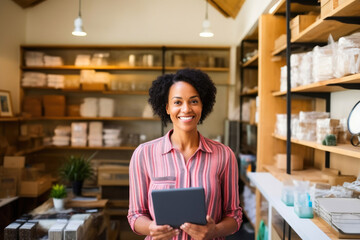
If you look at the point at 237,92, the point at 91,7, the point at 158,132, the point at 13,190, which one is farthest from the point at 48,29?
the point at 237,92

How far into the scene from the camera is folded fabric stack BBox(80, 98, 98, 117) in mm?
5201

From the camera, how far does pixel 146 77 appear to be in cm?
552

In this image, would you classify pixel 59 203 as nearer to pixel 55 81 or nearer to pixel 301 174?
pixel 301 174

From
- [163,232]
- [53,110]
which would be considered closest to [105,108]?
[53,110]

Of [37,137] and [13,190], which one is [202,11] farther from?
[13,190]

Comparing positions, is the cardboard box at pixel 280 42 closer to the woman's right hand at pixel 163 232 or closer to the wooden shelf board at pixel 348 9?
the wooden shelf board at pixel 348 9

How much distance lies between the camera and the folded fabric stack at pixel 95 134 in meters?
5.18

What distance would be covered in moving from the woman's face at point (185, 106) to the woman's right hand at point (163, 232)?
0.41 m

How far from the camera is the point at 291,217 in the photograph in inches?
70.3

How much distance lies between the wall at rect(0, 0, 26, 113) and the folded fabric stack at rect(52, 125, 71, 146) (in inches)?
27.2

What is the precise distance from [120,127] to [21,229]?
2.96 metres

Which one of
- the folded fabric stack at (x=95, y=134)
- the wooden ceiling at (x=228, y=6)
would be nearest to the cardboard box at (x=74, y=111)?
the folded fabric stack at (x=95, y=134)

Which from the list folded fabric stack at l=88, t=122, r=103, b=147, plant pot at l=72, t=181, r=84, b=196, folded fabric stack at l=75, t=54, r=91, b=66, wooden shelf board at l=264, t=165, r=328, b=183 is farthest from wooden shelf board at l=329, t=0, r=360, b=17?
folded fabric stack at l=75, t=54, r=91, b=66

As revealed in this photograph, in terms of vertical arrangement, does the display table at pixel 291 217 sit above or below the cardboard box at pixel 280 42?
below
